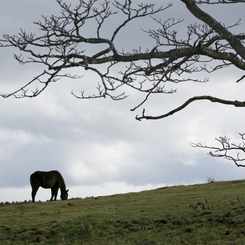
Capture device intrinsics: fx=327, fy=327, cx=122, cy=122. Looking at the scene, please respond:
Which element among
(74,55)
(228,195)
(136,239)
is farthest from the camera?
(228,195)

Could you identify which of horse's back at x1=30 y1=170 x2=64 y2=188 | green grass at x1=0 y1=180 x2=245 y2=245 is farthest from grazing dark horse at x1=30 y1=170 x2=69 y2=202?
green grass at x1=0 y1=180 x2=245 y2=245

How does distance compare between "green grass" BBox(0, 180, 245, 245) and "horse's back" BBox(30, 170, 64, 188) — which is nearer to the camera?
"green grass" BBox(0, 180, 245, 245)

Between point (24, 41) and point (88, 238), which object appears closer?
point (88, 238)

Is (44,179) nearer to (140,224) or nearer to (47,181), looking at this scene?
(47,181)

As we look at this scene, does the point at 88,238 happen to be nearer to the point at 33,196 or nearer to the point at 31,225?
the point at 31,225

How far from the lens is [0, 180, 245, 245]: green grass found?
10273 millimetres

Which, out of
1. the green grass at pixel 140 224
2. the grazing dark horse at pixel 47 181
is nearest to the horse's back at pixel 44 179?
the grazing dark horse at pixel 47 181

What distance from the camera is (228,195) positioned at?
15.3 metres

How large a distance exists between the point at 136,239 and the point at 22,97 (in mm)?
7138

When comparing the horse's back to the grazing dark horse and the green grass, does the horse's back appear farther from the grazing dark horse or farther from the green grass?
the green grass

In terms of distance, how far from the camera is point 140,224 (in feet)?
38.6

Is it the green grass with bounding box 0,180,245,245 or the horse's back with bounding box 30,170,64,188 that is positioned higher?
the horse's back with bounding box 30,170,64,188

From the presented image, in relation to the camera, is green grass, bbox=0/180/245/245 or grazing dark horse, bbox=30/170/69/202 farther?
grazing dark horse, bbox=30/170/69/202

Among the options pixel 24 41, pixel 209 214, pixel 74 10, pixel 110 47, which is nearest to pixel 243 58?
pixel 110 47
